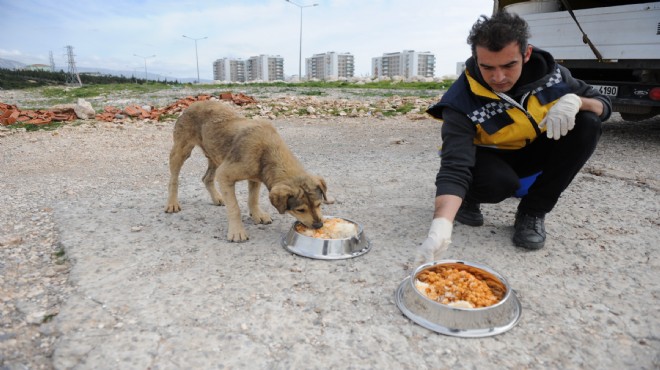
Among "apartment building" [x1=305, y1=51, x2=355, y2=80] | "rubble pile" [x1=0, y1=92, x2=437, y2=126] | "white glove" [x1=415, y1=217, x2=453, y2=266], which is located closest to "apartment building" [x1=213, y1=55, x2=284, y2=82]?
"apartment building" [x1=305, y1=51, x2=355, y2=80]

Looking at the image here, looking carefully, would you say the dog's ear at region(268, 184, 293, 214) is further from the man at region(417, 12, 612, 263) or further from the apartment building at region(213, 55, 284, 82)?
the apartment building at region(213, 55, 284, 82)

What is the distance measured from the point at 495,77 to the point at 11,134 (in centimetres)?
1057

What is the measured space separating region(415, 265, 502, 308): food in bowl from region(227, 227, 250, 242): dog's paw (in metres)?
1.78

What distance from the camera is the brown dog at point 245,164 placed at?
12.6 feet

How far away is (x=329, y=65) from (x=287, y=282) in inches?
3727

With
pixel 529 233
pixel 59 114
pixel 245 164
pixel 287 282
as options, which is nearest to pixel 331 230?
pixel 287 282

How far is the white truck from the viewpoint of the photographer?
743cm

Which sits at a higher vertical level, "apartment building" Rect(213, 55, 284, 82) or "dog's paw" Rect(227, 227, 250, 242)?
"apartment building" Rect(213, 55, 284, 82)

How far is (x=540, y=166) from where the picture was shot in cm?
416

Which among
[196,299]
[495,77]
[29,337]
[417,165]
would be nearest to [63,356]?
[29,337]

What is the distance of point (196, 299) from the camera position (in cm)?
305

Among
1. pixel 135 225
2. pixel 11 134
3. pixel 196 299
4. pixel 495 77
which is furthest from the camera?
pixel 11 134

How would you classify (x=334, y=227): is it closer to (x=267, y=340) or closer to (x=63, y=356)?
(x=267, y=340)

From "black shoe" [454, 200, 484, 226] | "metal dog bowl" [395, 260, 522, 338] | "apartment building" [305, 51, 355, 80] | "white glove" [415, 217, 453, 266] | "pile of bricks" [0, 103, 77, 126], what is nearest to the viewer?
"metal dog bowl" [395, 260, 522, 338]
